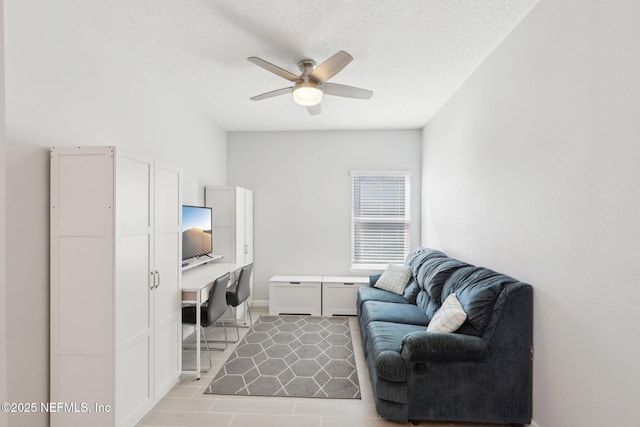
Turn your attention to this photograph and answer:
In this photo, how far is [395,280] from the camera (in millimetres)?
3982

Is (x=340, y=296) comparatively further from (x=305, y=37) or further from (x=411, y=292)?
(x=305, y=37)

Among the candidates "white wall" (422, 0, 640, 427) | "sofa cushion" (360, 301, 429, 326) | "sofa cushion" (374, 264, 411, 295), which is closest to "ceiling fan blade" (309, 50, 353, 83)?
"white wall" (422, 0, 640, 427)

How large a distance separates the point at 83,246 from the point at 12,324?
1.64 ft

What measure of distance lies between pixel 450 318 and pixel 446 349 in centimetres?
24

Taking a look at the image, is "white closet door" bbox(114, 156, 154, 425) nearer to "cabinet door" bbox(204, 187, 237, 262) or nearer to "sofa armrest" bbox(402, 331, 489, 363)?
"sofa armrest" bbox(402, 331, 489, 363)

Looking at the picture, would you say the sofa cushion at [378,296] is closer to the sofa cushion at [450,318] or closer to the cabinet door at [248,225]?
the sofa cushion at [450,318]

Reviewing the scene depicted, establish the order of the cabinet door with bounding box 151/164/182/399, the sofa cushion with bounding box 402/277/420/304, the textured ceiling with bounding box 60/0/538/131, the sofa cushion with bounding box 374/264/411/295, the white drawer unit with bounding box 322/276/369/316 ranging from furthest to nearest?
the white drawer unit with bounding box 322/276/369/316 → the sofa cushion with bounding box 374/264/411/295 → the sofa cushion with bounding box 402/277/420/304 → the cabinet door with bounding box 151/164/182/399 → the textured ceiling with bounding box 60/0/538/131

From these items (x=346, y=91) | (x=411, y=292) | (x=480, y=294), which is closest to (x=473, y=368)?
(x=480, y=294)

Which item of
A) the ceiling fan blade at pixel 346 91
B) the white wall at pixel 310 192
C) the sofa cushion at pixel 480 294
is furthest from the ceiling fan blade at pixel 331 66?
the white wall at pixel 310 192

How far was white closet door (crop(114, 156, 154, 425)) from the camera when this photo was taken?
6.59 ft

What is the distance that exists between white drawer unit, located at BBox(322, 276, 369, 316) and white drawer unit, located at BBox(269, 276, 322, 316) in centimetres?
9

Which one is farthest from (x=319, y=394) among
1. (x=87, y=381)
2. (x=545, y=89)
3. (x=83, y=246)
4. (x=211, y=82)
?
(x=211, y=82)

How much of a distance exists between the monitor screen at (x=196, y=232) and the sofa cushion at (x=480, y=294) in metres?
2.65

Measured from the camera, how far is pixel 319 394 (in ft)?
8.51
